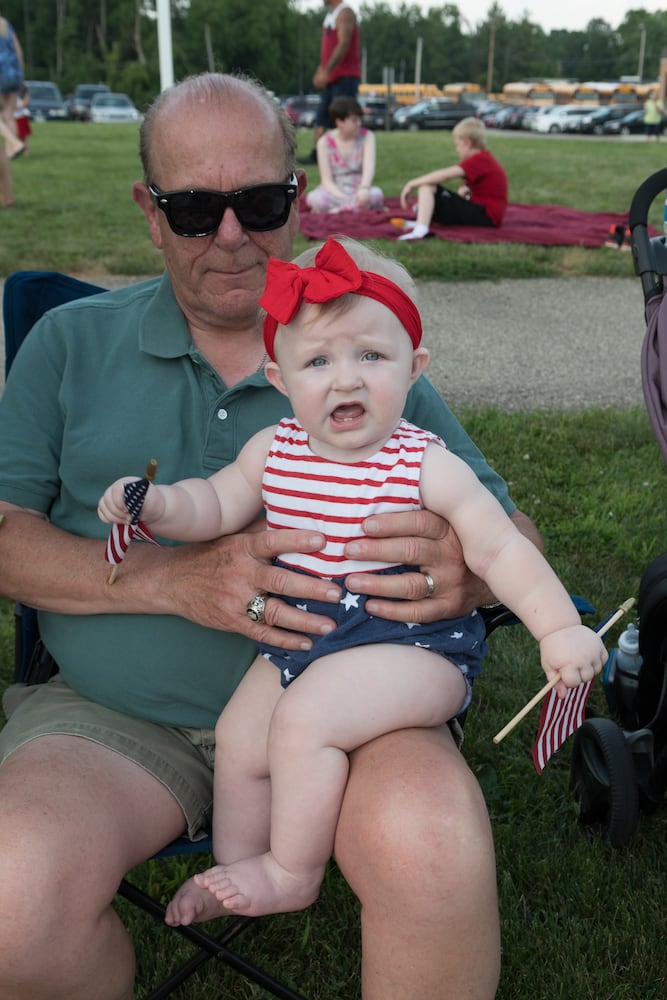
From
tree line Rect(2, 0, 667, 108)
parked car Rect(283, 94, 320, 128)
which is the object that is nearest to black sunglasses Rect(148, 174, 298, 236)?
parked car Rect(283, 94, 320, 128)

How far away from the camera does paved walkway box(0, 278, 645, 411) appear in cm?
594

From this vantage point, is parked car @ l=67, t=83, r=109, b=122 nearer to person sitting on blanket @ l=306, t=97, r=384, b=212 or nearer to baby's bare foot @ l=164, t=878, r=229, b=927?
person sitting on blanket @ l=306, t=97, r=384, b=212

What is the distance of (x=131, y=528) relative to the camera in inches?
76.9

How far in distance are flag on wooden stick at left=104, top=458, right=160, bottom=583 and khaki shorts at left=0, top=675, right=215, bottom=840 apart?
0.97 feet

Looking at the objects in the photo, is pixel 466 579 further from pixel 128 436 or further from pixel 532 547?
pixel 128 436

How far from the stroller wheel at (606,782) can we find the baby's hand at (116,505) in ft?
4.71

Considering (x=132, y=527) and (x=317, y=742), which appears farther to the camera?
(x=132, y=527)

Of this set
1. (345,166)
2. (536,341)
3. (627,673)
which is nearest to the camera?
(627,673)

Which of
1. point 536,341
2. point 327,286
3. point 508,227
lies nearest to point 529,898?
point 327,286

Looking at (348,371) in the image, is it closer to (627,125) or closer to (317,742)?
(317,742)

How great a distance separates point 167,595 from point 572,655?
2.73 feet

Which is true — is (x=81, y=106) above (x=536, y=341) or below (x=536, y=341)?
below

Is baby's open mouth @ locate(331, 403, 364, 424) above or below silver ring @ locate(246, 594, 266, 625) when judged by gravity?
above

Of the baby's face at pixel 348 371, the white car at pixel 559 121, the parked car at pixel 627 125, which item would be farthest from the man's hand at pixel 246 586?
the white car at pixel 559 121
